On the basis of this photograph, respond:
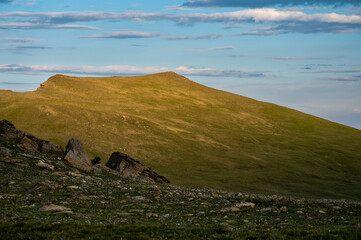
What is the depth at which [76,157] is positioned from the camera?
Result: 62.1m

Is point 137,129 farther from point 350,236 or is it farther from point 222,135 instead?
point 350,236

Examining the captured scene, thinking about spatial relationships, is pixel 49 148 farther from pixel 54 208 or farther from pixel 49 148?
pixel 54 208

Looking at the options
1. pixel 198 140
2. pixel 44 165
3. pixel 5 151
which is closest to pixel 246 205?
pixel 44 165

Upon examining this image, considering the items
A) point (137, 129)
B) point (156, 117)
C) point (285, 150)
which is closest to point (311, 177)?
point (285, 150)

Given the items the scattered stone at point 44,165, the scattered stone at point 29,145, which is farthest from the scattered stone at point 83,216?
the scattered stone at point 29,145

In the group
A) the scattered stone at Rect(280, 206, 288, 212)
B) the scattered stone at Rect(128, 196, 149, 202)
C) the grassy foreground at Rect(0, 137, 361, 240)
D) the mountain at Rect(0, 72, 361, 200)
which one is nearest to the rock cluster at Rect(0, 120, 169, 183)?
the grassy foreground at Rect(0, 137, 361, 240)

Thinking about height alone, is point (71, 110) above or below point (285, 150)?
above

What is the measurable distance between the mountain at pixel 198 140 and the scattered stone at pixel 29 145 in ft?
92.7

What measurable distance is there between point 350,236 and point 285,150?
365ft

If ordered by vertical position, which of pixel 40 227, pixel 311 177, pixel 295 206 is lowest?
pixel 311 177

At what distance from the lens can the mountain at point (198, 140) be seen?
298 feet

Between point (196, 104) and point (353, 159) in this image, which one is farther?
point (196, 104)

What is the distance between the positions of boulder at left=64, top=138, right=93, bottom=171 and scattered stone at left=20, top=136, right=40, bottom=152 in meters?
4.80

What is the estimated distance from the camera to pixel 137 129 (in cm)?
11769
